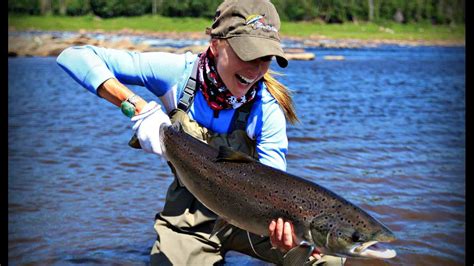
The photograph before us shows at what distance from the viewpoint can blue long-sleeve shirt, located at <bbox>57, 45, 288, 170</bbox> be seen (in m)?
3.66

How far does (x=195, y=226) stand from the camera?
3.77 m

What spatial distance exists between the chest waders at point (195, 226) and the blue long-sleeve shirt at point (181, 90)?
50mm

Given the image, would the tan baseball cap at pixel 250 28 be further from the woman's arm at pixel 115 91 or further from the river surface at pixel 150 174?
the river surface at pixel 150 174

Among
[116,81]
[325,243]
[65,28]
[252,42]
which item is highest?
[252,42]

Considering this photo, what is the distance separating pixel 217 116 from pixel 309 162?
4.16 metres

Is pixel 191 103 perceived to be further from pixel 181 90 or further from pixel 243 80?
pixel 243 80

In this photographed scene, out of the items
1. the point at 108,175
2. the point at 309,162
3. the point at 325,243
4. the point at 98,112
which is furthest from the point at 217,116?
the point at 98,112

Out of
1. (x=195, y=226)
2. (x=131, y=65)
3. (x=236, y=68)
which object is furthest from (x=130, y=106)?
(x=195, y=226)

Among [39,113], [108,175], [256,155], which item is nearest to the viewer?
[256,155]

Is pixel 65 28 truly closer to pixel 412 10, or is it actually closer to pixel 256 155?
pixel 412 10

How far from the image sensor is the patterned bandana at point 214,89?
141 inches

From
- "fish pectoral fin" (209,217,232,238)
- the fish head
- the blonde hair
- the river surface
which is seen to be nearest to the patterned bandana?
the blonde hair

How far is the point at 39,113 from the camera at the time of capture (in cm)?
1140

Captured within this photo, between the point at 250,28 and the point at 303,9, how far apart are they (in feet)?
222
